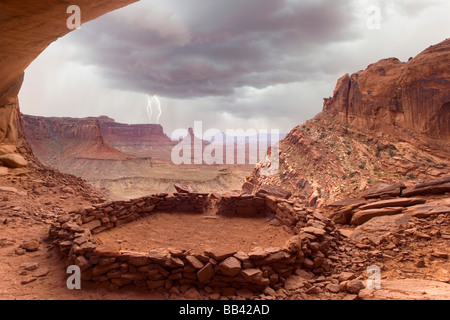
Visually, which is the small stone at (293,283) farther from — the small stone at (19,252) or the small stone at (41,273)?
the small stone at (19,252)

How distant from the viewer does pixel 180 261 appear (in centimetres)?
532

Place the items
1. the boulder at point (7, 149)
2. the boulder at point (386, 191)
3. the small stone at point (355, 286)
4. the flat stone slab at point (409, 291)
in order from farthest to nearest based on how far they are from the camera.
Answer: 1. the boulder at point (7, 149)
2. the boulder at point (386, 191)
3. the small stone at point (355, 286)
4. the flat stone slab at point (409, 291)

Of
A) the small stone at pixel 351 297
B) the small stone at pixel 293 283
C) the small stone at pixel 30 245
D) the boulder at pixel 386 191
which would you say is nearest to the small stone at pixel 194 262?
the small stone at pixel 293 283

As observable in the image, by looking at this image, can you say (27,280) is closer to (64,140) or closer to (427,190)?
(427,190)

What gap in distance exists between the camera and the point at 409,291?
4180 millimetres

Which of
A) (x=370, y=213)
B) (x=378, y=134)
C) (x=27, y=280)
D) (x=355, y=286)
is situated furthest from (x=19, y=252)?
(x=378, y=134)

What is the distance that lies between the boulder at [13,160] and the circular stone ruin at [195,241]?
24.6 ft

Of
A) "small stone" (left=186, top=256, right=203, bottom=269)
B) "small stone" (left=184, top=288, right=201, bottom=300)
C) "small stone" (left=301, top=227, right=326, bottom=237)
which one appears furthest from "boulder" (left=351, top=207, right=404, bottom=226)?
"small stone" (left=184, top=288, right=201, bottom=300)

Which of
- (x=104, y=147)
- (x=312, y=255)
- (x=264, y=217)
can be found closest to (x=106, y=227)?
(x=264, y=217)

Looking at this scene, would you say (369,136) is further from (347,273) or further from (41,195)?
(41,195)

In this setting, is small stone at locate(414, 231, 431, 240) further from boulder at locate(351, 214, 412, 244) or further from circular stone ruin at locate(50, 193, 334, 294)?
circular stone ruin at locate(50, 193, 334, 294)

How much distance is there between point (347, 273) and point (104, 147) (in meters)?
82.4

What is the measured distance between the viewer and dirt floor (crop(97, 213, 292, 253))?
743 cm

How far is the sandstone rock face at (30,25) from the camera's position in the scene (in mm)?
6824
